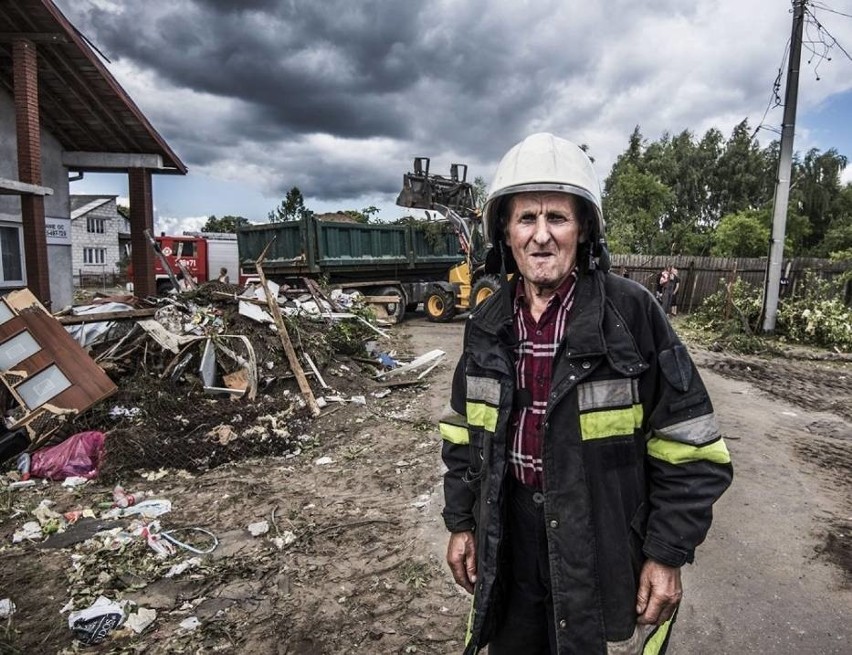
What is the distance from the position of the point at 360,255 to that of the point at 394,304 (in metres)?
1.62

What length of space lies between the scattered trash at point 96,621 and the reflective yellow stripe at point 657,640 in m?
2.69

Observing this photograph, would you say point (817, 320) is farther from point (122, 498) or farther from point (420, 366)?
point (122, 498)

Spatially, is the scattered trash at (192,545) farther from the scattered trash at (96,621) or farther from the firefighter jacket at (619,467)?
the firefighter jacket at (619,467)

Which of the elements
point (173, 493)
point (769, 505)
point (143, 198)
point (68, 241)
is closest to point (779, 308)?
point (769, 505)

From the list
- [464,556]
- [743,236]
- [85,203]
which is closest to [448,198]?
[464,556]

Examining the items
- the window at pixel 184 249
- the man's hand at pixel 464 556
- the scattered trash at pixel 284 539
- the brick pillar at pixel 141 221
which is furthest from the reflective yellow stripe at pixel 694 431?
the window at pixel 184 249

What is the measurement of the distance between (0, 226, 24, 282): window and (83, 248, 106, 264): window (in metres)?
33.4

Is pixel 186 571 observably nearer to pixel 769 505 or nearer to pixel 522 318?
pixel 522 318

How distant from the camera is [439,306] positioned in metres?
13.9

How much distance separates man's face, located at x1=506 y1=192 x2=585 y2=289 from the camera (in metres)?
1.56

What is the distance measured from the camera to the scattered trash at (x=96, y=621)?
2.69 metres

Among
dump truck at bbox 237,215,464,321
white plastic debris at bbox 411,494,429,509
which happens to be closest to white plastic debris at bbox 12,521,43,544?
white plastic debris at bbox 411,494,429,509

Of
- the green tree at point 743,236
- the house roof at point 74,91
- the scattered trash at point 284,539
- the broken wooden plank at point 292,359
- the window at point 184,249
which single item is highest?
the house roof at point 74,91

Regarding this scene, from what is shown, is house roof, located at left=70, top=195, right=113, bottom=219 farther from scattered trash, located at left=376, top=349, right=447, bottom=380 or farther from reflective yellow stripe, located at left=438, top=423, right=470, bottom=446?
reflective yellow stripe, located at left=438, top=423, right=470, bottom=446
